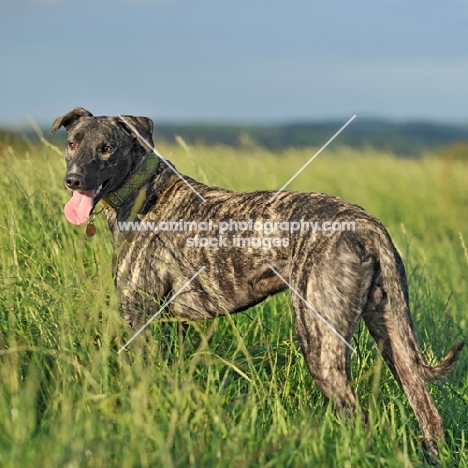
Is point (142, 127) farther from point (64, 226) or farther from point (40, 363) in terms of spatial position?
point (40, 363)

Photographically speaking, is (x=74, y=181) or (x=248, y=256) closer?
(x=248, y=256)

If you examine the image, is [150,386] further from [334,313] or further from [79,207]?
[79,207]

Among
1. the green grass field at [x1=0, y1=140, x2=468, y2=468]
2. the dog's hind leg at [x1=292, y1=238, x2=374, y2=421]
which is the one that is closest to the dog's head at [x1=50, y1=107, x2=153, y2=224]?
the green grass field at [x1=0, y1=140, x2=468, y2=468]

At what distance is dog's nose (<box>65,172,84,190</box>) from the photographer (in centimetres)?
471

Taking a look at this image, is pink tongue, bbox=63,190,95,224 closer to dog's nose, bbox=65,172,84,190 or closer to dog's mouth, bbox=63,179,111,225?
dog's mouth, bbox=63,179,111,225

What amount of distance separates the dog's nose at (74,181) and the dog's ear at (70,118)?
0.62 meters

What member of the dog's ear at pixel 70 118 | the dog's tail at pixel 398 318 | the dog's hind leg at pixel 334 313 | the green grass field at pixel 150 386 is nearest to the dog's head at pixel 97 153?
the dog's ear at pixel 70 118

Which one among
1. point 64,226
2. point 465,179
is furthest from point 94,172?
point 465,179

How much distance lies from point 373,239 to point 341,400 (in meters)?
0.88

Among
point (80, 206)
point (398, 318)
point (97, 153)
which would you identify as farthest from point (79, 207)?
point (398, 318)

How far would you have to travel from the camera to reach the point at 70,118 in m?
5.27

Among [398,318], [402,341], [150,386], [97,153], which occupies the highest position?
[97,153]

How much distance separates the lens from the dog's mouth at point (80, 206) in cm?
480

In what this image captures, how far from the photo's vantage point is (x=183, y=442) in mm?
3391
